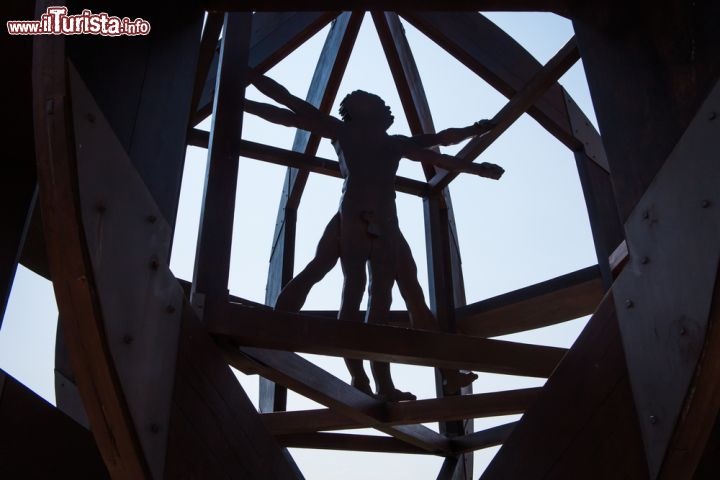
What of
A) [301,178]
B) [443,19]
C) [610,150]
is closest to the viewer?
[610,150]

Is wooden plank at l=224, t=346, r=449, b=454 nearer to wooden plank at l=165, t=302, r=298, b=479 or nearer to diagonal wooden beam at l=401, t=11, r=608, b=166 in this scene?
wooden plank at l=165, t=302, r=298, b=479

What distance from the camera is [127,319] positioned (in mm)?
2156

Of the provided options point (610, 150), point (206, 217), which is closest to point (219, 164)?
point (206, 217)

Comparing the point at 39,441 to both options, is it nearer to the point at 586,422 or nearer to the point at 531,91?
the point at 586,422

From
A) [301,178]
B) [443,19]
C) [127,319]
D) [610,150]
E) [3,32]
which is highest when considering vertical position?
[443,19]

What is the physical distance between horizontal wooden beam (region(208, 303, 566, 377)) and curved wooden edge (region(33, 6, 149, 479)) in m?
0.91

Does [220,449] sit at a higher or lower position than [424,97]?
lower

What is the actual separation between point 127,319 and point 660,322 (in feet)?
5.36

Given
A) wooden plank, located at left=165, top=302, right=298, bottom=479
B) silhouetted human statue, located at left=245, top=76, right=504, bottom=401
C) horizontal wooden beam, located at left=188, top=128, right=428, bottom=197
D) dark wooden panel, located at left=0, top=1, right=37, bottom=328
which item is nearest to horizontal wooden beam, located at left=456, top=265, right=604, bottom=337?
silhouetted human statue, located at left=245, top=76, right=504, bottom=401

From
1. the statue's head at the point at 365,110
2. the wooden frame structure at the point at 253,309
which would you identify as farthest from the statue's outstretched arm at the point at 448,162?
the wooden frame structure at the point at 253,309

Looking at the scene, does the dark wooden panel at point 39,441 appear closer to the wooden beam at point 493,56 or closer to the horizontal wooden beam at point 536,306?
the horizontal wooden beam at point 536,306

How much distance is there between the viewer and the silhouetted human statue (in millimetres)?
4012

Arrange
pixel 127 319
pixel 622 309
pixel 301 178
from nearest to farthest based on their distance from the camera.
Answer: pixel 127 319 < pixel 622 309 < pixel 301 178

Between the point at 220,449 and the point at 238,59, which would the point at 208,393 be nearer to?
the point at 220,449
